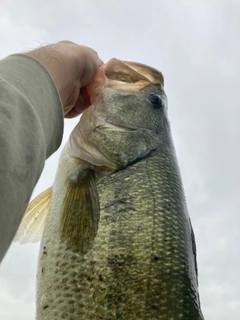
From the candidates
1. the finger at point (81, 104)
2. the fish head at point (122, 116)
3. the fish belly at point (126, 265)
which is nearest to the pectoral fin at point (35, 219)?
the fish belly at point (126, 265)

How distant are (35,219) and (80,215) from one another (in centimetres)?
64

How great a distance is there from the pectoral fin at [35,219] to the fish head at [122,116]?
1.60ft

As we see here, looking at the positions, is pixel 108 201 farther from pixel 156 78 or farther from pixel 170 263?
pixel 156 78

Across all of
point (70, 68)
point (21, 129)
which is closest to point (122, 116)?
point (70, 68)

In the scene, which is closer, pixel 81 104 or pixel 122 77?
pixel 81 104

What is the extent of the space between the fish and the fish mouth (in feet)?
0.05

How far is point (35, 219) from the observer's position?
3230 mm

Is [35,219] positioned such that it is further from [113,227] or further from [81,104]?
[81,104]

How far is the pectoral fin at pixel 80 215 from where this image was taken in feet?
8.67

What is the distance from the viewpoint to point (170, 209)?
2957mm

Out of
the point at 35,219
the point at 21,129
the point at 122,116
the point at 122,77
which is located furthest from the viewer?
the point at 122,77

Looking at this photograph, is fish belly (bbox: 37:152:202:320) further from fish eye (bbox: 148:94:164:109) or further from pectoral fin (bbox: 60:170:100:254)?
fish eye (bbox: 148:94:164:109)

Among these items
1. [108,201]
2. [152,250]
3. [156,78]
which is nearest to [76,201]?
[108,201]

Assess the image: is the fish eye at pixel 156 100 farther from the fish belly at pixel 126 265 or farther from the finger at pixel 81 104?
the fish belly at pixel 126 265
